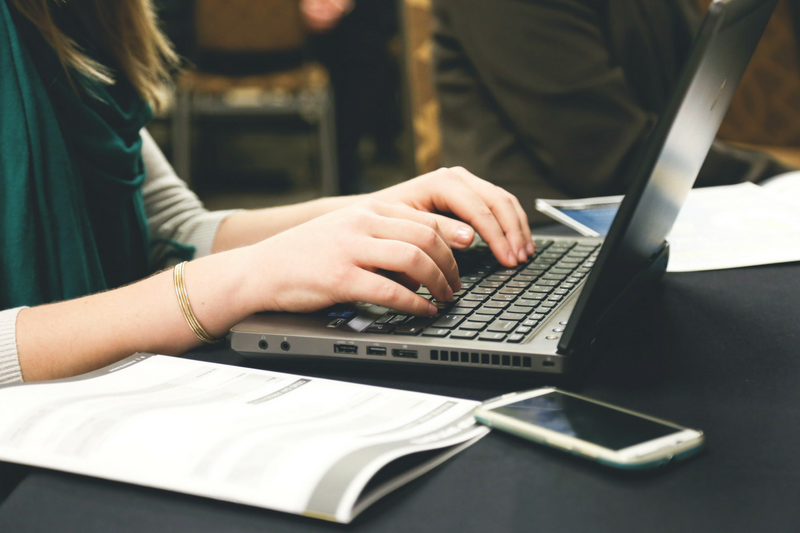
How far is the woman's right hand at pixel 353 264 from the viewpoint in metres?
0.46

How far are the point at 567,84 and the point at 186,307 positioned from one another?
36.1 inches

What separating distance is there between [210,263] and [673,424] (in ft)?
1.18

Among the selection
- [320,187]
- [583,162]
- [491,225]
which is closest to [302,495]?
[491,225]

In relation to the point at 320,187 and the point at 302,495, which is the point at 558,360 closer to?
the point at 302,495

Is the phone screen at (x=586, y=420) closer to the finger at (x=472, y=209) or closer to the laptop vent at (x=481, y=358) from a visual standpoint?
the laptop vent at (x=481, y=358)

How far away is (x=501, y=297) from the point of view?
526 millimetres

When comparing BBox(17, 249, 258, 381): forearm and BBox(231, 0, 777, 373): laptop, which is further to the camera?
BBox(17, 249, 258, 381): forearm

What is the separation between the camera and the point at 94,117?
2.61 ft

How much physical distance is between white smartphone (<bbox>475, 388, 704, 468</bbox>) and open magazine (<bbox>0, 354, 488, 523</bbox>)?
2cm

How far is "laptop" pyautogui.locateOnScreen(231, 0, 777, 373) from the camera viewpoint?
36 centimetres

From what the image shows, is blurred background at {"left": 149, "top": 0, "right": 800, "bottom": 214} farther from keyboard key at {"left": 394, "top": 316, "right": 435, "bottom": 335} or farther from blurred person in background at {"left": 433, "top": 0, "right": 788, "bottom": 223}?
keyboard key at {"left": 394, "top": 316, "right": 435, "bottom": 335}

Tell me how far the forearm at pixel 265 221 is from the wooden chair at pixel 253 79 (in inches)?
88.0

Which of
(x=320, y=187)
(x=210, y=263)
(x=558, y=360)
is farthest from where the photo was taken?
(x=320, y=187)

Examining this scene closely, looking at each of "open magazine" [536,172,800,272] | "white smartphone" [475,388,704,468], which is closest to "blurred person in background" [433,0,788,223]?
"open magazine" [536,172,800,272]
